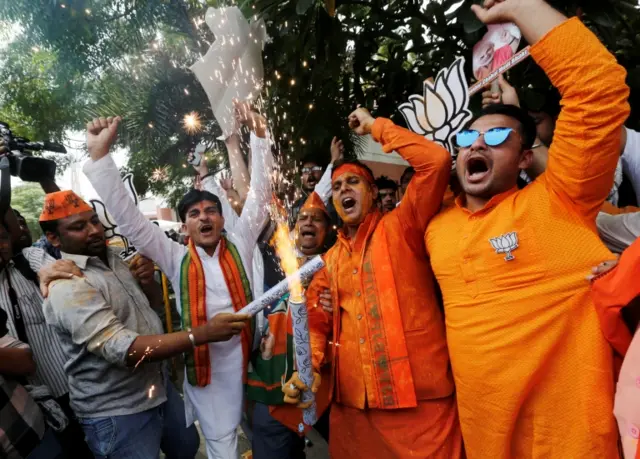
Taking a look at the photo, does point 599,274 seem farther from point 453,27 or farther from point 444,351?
point 453,27

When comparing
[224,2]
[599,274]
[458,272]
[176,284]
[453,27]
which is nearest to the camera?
[599,274]

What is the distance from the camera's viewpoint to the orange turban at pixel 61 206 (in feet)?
7.35

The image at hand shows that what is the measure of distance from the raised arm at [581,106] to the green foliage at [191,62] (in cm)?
97

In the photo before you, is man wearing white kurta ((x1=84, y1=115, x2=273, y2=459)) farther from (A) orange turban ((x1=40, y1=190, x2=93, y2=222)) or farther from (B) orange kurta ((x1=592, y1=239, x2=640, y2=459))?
(B) orange kurta ((x1=592, y1=239, x2=640, y2=459))

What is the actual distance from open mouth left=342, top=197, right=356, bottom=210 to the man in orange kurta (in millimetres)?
23

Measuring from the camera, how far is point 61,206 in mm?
2258

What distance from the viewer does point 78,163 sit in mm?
4039

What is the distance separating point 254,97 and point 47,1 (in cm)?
163

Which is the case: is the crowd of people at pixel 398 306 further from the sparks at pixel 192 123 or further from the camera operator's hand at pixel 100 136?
the sparks at pixel 192 123

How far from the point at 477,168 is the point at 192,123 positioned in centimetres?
274

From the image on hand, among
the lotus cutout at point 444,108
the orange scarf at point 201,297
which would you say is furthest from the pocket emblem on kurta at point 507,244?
the orange scarf at point 201,297

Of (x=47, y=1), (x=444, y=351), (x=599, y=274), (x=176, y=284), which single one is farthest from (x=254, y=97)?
(x=599, y=274)

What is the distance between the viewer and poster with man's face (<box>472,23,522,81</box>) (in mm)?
1852

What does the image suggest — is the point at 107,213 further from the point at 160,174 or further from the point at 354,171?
the point at 354,171
